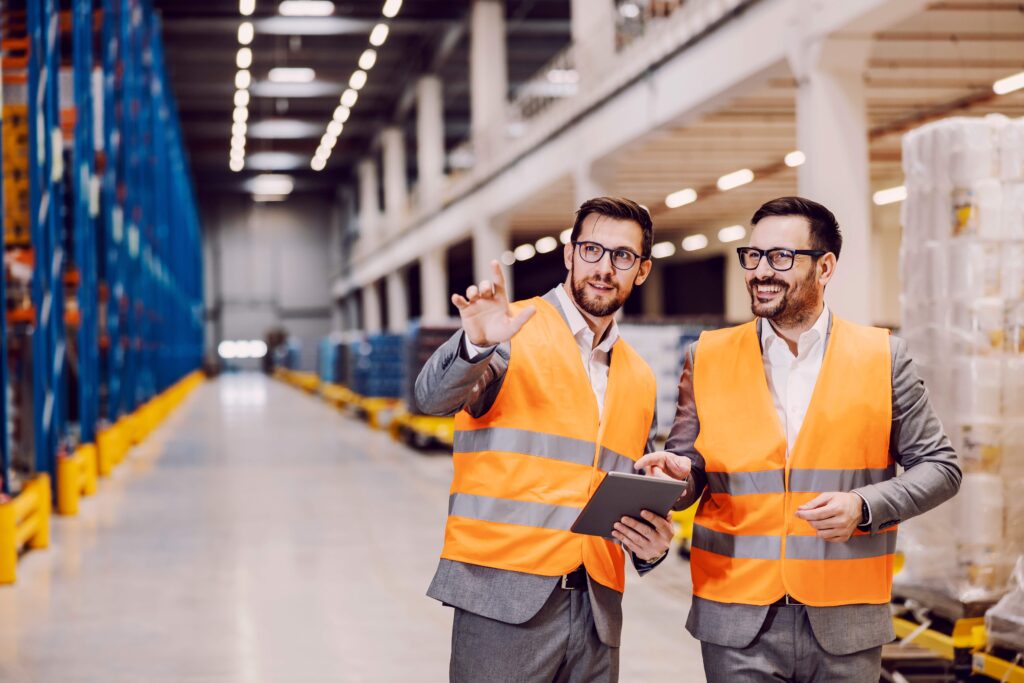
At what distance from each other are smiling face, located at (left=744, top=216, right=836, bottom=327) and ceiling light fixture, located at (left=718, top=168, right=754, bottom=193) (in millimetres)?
17624

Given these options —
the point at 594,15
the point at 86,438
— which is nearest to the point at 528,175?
the point at 594,15

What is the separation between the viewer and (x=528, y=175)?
65.3 feet

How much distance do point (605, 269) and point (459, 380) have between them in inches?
17.6

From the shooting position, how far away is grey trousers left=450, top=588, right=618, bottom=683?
8.54ft

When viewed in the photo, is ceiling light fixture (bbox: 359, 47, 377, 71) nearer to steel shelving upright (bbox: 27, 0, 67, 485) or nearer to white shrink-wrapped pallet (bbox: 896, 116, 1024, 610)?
steel shelving upright (bbox: 27, 0, 67, 485)

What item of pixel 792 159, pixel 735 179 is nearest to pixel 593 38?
pixel 792 159

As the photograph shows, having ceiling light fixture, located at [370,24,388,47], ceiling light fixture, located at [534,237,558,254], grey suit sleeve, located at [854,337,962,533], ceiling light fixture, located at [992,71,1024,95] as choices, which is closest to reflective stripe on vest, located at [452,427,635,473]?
grey suit sleeve, located at [854,337,962,533]

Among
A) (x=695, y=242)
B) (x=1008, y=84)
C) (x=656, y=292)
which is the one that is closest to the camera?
(x=1008, y=84)

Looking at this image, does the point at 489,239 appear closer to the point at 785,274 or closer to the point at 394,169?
the point at 394,169

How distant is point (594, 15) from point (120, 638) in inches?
522

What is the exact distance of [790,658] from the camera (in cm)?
261

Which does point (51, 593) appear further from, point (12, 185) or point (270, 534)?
point (12, 185)

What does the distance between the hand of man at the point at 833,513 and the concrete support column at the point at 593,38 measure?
14.2 metres

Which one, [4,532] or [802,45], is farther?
[802,45]
